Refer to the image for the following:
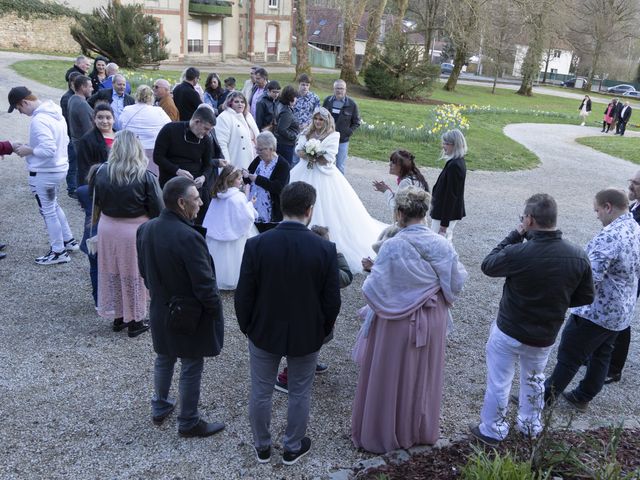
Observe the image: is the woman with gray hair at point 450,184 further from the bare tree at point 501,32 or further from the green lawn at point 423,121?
the bare tree at point 501,32

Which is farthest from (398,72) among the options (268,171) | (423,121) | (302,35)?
(268,171)

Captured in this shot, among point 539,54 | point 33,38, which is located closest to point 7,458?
point 33,38

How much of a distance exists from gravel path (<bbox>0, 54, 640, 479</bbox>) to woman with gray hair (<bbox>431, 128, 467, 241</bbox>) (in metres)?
0.99

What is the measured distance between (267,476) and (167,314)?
1296mm

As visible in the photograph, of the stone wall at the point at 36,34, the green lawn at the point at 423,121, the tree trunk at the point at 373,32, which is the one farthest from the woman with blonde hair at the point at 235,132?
the stone wall at the point at 36,34

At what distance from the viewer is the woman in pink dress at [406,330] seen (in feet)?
11.4

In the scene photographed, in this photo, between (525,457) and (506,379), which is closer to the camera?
(525,457)

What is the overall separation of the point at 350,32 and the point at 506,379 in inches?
1149

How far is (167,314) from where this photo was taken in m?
3.67

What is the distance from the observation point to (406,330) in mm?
3521

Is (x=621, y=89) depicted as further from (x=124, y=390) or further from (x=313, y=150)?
(x=124, y=390)

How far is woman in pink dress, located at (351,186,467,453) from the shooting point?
11.4 feet

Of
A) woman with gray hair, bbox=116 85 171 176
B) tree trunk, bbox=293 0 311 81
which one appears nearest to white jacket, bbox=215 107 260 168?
woman with gray hair, bbox=116 85 171 176

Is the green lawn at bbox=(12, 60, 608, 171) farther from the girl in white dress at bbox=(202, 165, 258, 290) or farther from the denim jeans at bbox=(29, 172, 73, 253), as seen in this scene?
the denim jeans at bbox=(29, 172, 73, 253)
